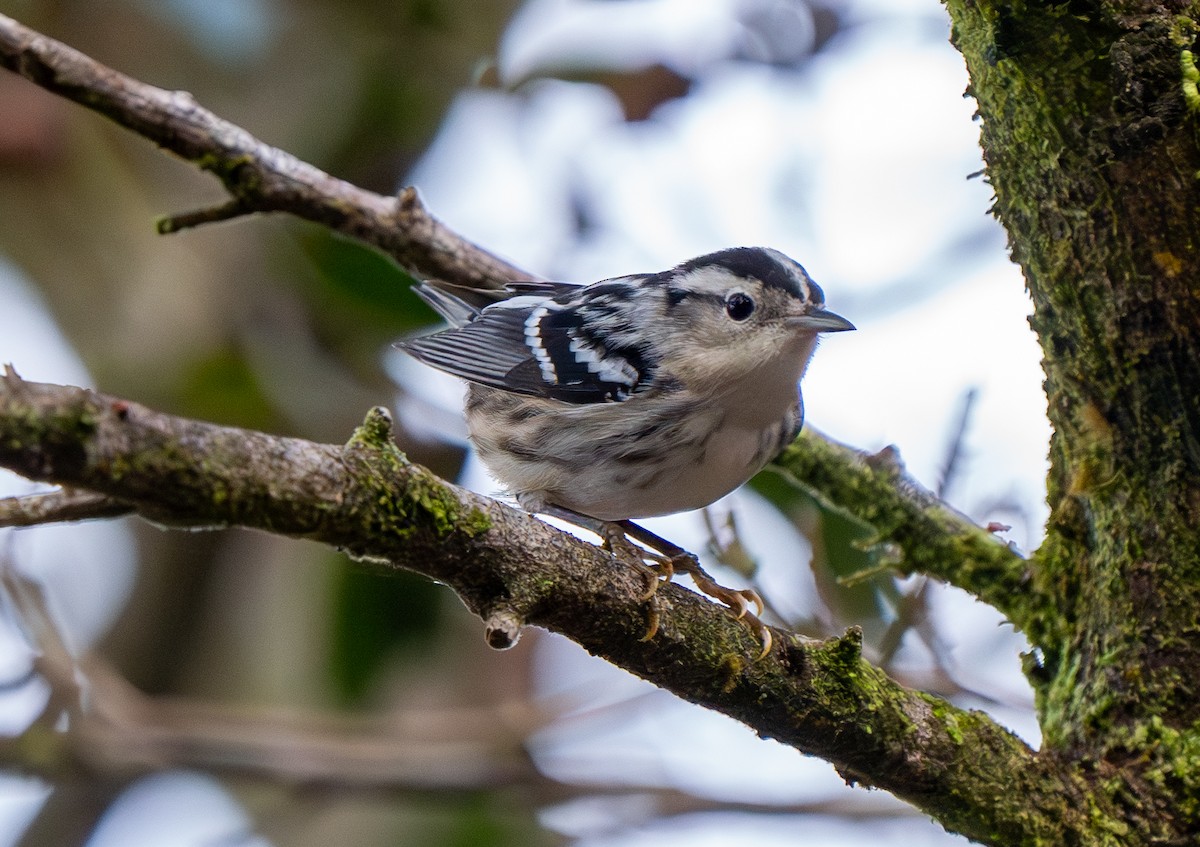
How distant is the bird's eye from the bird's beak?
135 millimetres

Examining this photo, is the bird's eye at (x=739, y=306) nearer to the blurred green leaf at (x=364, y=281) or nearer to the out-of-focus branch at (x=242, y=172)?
the out-of-focus branch at (x=242, y=172)

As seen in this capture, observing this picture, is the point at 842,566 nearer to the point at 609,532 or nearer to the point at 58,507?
the point at 609,532

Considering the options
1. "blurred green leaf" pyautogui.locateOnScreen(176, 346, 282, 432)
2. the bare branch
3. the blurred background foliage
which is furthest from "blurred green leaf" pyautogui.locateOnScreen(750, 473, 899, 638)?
the bare branch

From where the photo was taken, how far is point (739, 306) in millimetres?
3336

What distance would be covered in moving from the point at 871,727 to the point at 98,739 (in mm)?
2498

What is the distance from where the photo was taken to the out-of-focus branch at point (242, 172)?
2512mm

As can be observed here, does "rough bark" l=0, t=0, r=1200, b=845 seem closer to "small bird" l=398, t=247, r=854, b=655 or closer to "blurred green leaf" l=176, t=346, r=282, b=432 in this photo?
"small bird" l=398, t=247, r=854, b=655

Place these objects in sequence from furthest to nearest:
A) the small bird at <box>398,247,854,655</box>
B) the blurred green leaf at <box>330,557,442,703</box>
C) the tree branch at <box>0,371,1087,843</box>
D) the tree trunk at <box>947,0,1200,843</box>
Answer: the blurred green leaf at <box>330,557,442,703</box> → the small bird at <box>398,247,854,655</box> → the tree trunk at <box>947,0,1200,843</box> → the tree branch at <box>0,371,1087,843</box>

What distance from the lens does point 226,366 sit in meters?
4.56

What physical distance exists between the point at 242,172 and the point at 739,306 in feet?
4.48

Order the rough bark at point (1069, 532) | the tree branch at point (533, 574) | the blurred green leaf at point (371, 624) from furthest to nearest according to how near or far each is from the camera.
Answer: the blurred green leaf at point (371, 624) → the rough bark at point (1069, 532) → the tree branch at point (533, 574)

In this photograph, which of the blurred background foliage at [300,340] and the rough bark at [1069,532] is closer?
the rough bark at [1069,532]

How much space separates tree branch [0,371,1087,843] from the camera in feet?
4.38

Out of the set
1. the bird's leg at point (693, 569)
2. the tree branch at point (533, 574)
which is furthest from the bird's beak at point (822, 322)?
the tree branch at point (533, 574)
